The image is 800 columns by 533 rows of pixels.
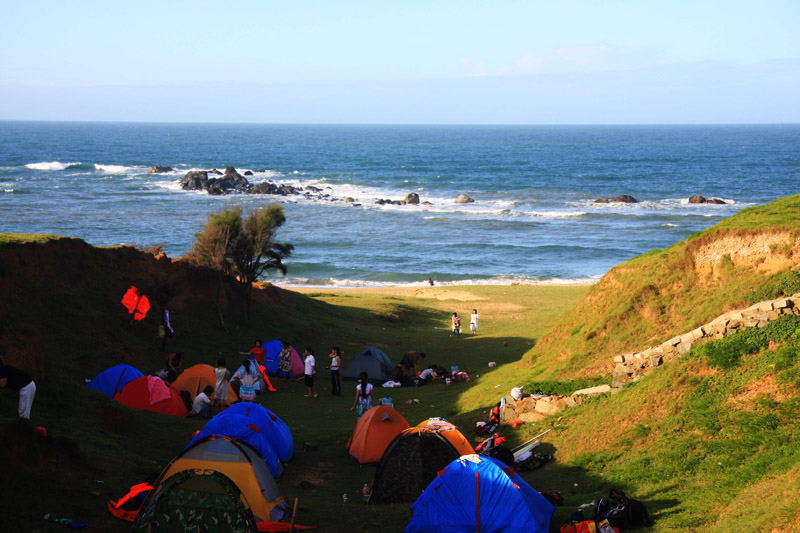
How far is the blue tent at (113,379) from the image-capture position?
17062 millimetres

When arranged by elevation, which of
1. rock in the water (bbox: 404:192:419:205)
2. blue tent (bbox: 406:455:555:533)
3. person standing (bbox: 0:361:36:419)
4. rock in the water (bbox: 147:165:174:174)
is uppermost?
rock in the water (bbox: 147:165:174:174)

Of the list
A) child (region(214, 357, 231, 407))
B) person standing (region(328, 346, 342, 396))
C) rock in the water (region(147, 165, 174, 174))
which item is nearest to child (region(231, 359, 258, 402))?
child (region(214, 357, 231, 407))

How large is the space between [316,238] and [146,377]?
4530cm

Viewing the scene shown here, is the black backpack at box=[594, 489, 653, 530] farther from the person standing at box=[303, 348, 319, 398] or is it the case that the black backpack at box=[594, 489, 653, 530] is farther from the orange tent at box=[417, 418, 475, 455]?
the person standing at box=[303, 348, 319, 398]

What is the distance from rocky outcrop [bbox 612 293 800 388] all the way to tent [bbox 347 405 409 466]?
492 cm

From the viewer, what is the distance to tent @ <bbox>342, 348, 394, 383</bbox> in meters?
22.1

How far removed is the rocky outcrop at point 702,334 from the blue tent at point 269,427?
721 cm

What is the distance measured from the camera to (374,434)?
1395 centimetres

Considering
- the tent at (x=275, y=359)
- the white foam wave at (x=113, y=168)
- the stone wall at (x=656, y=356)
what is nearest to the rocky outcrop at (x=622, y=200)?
the tent at (x=275, y=359)

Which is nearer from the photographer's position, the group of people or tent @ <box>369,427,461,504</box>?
tent @ <box>369,427,461,504</box>

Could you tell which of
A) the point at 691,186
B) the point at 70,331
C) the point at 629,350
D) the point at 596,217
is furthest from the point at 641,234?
the point at 70,331

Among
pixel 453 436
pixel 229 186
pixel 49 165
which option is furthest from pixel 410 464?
pixel 49 165

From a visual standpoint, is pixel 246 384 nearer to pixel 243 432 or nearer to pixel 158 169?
pixel 243 432

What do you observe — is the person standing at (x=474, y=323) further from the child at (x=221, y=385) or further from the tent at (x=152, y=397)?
the tent at (x=152, y=397)
